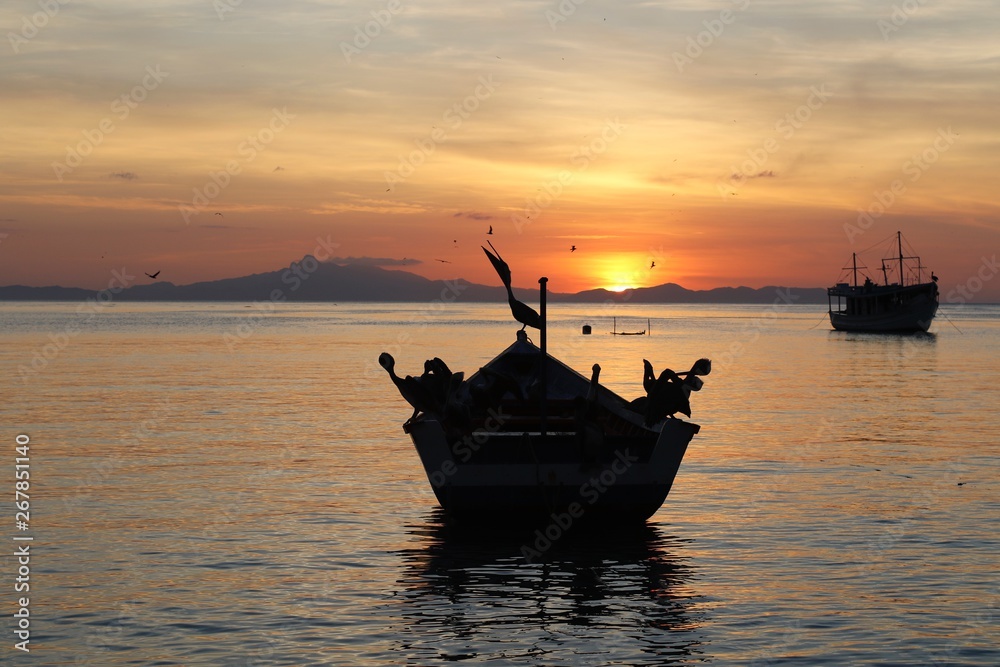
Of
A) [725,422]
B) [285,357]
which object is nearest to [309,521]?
[725,422]

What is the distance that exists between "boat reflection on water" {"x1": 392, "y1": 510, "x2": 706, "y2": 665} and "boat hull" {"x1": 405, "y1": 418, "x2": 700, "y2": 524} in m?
0.53

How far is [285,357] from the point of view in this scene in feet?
285

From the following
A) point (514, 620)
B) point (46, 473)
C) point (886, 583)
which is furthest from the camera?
point (46, 473)

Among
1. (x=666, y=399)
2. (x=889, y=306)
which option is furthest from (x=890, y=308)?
(x=666, y=399)

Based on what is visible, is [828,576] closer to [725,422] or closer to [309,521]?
[309,521]

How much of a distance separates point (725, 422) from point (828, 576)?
78.6 ft

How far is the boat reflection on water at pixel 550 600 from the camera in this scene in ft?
46.7

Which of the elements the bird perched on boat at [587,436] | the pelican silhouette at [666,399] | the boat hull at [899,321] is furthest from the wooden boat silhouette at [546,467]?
the boat hull at [899,321]

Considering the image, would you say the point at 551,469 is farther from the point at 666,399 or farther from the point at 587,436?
the point at 666,399

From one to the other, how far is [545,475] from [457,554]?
2.31 m

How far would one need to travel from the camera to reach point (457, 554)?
19.9 meters

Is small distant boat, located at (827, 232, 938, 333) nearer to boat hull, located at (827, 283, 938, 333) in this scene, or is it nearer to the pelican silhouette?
boat hull, located at (827, 283, 938, 333)

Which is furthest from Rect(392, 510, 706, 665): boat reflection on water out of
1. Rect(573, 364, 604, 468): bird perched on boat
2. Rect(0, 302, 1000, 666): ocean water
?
Rect(573, 364, 604, 468): bird perched on boat

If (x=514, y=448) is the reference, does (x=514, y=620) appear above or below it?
below
